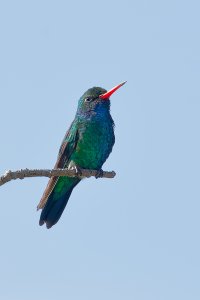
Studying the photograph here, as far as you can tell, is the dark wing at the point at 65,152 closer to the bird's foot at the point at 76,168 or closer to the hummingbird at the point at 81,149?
the hummingbird at the point at 81,149

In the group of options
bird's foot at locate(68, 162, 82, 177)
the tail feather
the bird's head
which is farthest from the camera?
the bird's head

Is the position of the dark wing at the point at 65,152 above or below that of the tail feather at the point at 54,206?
above

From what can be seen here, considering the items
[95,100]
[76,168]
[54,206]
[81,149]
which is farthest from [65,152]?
[76,168]

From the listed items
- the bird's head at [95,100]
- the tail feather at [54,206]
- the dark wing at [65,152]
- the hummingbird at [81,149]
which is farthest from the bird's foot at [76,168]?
the bird's head at [95,100]

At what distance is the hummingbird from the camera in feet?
29.0

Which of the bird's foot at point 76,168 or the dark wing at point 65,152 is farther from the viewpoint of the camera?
the dark wing at point 65,152

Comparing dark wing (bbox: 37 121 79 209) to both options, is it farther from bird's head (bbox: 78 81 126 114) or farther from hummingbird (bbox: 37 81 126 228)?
bird's head (bbox: 78 81 126 114)

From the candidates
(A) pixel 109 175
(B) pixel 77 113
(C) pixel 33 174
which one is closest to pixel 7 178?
(C) pixel 33 174

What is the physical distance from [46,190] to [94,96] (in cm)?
138

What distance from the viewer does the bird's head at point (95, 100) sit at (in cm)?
923

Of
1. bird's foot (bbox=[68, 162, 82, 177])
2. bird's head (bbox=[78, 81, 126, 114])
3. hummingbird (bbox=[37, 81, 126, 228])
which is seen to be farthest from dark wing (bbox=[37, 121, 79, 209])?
bird's head (bbox=[78, 81, 126, 114])

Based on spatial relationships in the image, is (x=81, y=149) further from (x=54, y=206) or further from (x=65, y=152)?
(x=54, y=206)

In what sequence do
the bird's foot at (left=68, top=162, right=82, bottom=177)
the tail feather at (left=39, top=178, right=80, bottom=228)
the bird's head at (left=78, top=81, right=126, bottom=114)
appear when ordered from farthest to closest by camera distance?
the bird's head at (left=78, top=81, right=126, bottom=114)
the tail feather at (left=39, top=178, right=80, bottom=228)
the bird's foot at (left=68, top=162, right=82, bottom=177)

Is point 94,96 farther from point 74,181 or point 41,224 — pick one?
point 41,224
